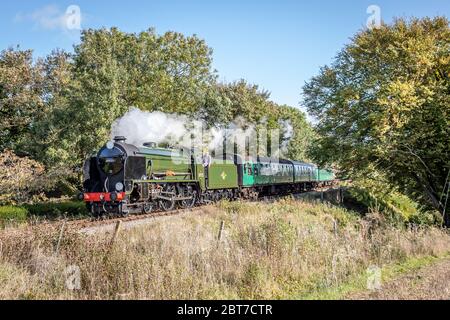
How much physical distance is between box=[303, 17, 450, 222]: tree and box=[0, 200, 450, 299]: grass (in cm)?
762

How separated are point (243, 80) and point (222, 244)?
1575 inches

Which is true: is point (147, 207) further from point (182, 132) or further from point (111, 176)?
point (182, 132)

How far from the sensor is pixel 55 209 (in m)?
18.8

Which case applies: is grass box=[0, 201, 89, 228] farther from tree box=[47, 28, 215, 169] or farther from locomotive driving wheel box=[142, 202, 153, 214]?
tree box=[47, 28, 215, 169]

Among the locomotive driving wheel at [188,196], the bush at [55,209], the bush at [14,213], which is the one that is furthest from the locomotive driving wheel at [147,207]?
the bush at [14,213]

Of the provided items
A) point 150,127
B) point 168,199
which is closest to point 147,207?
point 168,199

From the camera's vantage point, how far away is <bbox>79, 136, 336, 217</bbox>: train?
16.2 metres

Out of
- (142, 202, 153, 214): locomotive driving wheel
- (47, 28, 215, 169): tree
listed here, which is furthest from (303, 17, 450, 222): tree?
(47, 28, 215, 169): tree

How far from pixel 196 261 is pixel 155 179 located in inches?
360

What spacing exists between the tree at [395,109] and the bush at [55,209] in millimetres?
13526

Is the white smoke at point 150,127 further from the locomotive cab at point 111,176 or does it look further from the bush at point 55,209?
the bush at point 55,209

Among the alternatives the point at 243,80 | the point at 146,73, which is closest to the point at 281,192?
the point at 146,73

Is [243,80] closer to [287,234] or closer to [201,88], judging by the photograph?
[201,88]

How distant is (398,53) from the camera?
1966 cm
